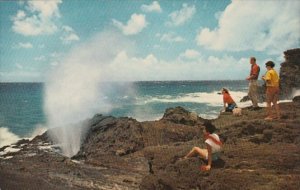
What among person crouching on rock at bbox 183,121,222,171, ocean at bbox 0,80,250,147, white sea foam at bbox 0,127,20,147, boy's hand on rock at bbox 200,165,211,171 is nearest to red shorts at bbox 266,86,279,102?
person crouching on rock at bbox 183,121,222,171

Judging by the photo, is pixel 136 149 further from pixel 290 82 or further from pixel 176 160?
pixel 290 82

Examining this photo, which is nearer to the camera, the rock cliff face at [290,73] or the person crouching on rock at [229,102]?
the person crouching on rock at [229,102]

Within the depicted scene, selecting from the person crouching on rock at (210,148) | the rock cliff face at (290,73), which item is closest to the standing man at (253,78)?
the person crouching on rock at (210,148)

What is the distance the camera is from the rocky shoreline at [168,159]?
7.73 m

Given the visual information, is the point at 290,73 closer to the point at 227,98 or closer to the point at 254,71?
the point at 227,98

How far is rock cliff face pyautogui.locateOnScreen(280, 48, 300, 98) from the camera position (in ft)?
129

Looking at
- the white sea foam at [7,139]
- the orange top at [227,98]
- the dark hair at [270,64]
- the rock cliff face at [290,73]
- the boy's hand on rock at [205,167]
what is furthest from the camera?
the rock cliff face at [290,73]

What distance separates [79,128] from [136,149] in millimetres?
8404

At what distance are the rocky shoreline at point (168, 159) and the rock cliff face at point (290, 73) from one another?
25759mm

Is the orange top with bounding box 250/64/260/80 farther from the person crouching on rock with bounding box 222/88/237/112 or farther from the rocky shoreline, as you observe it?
the rocky shoreline

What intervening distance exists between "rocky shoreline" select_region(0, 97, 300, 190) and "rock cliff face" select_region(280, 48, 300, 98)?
2576 centimetres

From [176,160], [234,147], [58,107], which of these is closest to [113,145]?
A: [176,160]

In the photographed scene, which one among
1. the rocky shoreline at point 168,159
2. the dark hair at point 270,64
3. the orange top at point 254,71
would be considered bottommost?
the rocky shoreline at point 168,159

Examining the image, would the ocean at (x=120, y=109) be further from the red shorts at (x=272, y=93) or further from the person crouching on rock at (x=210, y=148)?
the person crouching on rock at (x=210, y=148)
